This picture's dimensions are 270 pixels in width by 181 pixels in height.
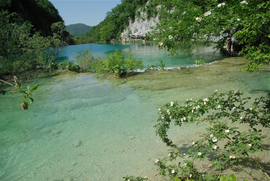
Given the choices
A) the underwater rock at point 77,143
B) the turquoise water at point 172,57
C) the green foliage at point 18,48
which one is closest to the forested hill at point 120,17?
the turquoise water at point 172,57

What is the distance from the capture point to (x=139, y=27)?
7438 cm

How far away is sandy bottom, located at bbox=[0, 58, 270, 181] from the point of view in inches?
123

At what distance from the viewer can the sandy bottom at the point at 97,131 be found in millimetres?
3133

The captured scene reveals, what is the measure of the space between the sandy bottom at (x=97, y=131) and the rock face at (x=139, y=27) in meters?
59.8

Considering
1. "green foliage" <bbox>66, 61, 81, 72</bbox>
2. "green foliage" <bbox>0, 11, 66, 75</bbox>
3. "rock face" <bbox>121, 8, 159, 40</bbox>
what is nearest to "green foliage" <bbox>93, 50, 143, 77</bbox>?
"green foliage" <bbox>66, 61, 81, 72</bbox>

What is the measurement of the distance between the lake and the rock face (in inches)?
2350

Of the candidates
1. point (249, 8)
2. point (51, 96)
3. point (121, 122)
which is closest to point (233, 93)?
point (249, 8)

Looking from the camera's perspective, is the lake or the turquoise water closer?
the lake

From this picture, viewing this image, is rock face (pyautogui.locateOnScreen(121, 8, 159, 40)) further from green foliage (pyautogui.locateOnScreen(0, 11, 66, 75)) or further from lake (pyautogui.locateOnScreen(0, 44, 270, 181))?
lake (pyautogui.locateOnScreen(0, 44, 270, 181))

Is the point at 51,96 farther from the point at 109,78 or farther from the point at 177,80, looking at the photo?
the point at 177,80

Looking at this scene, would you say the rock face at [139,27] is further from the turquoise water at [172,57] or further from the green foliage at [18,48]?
the green foliage at [18,48]

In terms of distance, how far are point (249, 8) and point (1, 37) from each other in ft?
40.6

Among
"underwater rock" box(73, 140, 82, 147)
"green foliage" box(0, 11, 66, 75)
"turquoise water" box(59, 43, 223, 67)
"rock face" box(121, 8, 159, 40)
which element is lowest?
"underwater rock" box(73, 140, 82, 147)

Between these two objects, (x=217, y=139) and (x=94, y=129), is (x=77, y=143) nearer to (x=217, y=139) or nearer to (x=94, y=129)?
(x=94, y=129)
